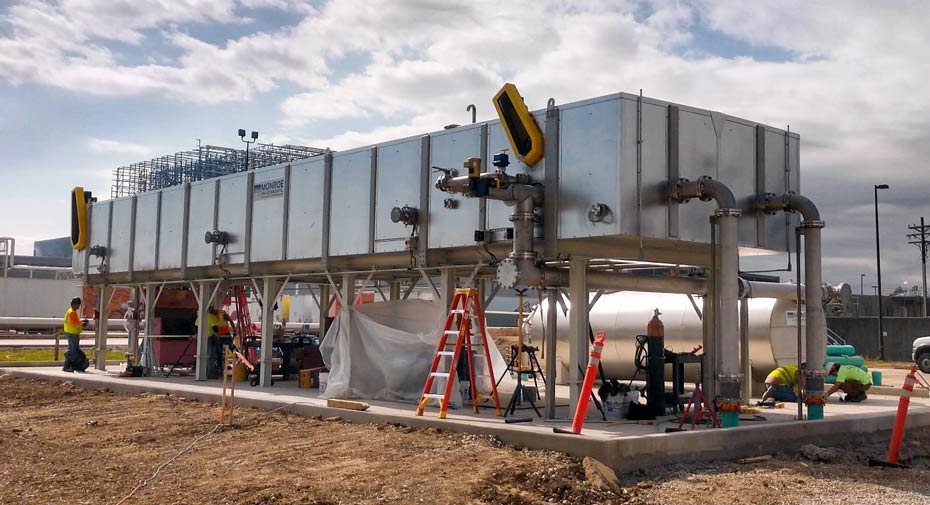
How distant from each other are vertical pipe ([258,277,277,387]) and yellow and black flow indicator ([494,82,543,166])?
324 inches

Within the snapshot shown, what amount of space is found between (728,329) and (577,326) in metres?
2.15

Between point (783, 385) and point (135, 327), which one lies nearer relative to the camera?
point (783, 385)

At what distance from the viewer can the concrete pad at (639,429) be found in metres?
11.1

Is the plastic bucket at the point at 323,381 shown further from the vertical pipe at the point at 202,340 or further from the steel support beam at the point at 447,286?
the vertical pipe at the point at 202,340

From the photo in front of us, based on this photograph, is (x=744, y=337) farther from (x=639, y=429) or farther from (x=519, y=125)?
(x=519, y=125)

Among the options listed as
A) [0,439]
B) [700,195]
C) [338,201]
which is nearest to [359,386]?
[338,201]

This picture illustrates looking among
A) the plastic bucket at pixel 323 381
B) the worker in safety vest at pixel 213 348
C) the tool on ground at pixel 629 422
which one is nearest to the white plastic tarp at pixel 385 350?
the plastic bucket at pixel 323 381

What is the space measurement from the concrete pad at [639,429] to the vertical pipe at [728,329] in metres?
0.35

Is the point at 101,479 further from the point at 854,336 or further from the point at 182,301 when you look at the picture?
the point at 854,336

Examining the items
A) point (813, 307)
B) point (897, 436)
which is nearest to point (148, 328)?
point (813, 307)

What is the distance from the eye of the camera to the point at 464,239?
1524 cm

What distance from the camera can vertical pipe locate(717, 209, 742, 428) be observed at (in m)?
12.7

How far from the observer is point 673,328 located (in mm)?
22031

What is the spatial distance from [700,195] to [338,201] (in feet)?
23.9
